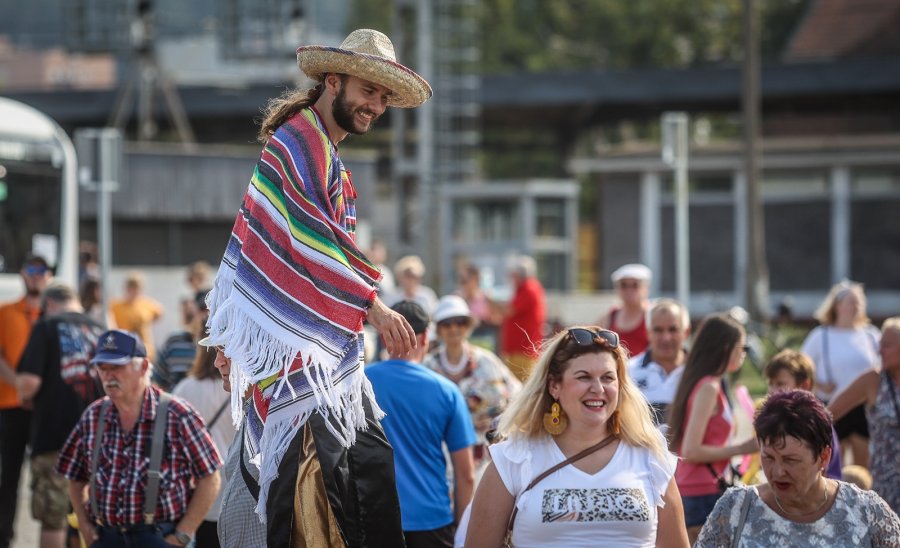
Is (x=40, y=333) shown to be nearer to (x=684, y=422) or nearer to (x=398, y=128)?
(x=684, y=422)

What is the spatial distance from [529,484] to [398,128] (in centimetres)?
2309

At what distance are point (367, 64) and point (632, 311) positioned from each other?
6.18m

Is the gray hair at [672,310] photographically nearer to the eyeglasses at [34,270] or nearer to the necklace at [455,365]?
the necklace at [455,365]

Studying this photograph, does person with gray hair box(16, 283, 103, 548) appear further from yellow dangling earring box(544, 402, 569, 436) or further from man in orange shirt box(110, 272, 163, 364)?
man in orange shirt box(110, 272, 163, 364)

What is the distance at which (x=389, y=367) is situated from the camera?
21.5 feet

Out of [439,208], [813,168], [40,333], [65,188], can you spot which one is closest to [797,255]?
[813,168]

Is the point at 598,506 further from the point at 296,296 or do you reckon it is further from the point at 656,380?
the point at 656,380

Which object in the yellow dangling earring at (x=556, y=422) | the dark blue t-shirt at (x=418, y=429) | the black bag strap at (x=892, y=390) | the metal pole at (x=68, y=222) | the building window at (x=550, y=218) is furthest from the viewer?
the building window at (x=550, y=218)

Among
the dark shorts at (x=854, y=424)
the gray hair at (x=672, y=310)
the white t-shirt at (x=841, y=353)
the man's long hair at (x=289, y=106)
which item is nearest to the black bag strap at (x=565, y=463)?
the man's long hair at (x=289, y=106)

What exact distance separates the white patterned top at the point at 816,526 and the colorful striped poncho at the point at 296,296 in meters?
1.39

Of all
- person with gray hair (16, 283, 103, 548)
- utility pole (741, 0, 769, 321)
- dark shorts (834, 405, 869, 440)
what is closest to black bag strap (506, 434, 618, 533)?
person with gray hair (16, 283, 103, 548)

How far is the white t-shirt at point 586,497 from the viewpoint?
15.4ft

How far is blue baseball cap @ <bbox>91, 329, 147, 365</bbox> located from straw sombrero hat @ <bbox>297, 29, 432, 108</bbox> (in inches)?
83.5

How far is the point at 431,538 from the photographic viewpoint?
6.58m
